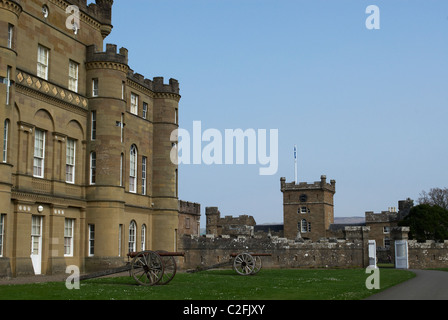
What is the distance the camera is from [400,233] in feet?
152

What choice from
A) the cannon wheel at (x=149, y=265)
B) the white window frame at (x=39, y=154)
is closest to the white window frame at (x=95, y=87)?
the white window frame at (x=39, y=154)

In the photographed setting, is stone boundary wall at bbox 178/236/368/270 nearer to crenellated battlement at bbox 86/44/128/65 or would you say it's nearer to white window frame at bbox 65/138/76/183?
white window frame at bbox 65/138/76/183

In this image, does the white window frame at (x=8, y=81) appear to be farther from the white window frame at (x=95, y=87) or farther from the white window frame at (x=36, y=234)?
the white window frame at (x=95, y=87)

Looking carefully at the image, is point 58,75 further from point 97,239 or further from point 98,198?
point 97,239

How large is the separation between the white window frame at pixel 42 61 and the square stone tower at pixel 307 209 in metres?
65.0

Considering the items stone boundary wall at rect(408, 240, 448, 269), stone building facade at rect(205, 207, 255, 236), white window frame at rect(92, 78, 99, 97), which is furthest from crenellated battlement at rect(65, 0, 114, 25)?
stone building facade at rect(205, 207, 255, 236)

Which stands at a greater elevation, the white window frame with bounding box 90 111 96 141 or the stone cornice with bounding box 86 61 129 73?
the stone cornice with bounding box 86 61 129 73

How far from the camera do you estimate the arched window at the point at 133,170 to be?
38156mm

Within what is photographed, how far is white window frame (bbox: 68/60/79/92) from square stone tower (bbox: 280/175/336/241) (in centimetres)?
6218

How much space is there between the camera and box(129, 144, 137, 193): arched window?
38156 millimetres

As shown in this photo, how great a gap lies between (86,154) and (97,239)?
193 inches

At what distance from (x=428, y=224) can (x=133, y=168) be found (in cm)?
4537

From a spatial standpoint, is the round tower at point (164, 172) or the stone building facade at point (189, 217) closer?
the round tower at point (164, 172)
